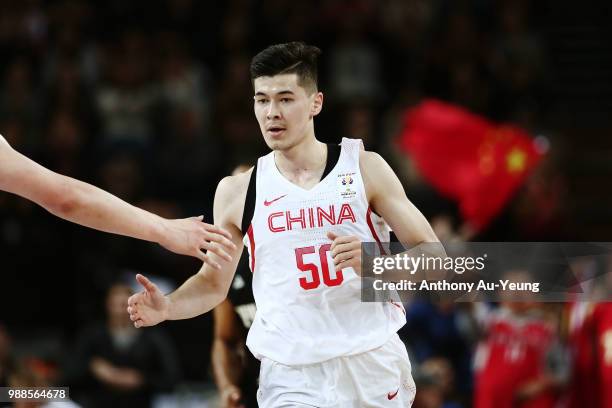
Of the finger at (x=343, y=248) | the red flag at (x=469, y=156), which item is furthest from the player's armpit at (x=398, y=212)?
the red flag at (x=469, y=156)

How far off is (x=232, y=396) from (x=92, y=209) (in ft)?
7.82

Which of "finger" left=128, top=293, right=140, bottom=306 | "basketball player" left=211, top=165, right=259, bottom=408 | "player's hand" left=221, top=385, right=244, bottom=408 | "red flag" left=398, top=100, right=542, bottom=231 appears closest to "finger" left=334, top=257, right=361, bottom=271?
"finger" left=128, top=293, right=140, bottom=306

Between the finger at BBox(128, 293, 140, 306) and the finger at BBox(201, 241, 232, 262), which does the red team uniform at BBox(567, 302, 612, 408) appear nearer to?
the finger at BBox(128, 293, 140, 306)

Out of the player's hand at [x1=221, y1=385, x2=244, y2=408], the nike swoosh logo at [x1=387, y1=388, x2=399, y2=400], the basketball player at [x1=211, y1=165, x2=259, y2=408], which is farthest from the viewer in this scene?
the basketball player at [x1=211, y1=165, x2=259, y2=408]

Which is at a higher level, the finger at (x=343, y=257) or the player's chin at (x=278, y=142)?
the player's chin at (x=278, y=142)

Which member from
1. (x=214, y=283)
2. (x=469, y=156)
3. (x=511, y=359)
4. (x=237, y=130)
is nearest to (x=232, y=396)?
(x=214, y=283)

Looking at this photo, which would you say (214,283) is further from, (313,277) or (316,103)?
(316,103)

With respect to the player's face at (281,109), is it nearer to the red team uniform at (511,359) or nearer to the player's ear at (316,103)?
the player's ear at (316,103)

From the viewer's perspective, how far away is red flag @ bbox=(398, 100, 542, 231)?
12516 millimetres

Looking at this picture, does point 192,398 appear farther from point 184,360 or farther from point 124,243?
point 124,243

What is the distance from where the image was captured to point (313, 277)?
6215 millimetres

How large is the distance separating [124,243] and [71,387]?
1947 mm

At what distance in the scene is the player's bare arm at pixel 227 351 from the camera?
7.57 m

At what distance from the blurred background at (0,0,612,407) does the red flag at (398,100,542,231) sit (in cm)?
22
